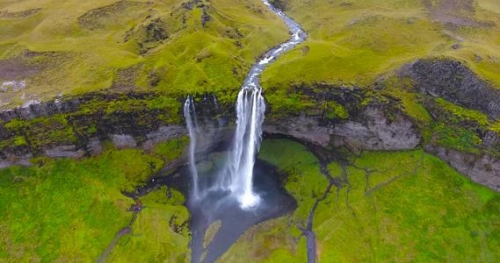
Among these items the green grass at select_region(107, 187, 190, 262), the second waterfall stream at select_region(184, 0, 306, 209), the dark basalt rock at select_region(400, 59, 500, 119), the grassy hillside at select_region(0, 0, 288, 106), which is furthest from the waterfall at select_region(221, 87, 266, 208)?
the dark basalt rock at select_region(400, 59, 500, 119)

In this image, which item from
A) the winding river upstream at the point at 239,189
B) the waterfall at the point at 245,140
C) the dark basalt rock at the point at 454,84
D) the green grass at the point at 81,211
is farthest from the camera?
the waterfall at the point at 245,140

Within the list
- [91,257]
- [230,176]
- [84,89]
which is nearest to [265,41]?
[230,176]

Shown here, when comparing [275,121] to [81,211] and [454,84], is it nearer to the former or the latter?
[454,84]

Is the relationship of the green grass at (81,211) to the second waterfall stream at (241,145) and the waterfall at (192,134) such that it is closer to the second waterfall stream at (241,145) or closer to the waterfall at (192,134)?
the waterfall at (192,134)

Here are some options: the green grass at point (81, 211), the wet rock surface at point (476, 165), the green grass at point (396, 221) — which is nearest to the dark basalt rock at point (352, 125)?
the green grass at point (396, 221)

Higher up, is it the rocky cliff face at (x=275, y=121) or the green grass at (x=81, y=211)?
the rocky cliff face at (x=275, y=121)

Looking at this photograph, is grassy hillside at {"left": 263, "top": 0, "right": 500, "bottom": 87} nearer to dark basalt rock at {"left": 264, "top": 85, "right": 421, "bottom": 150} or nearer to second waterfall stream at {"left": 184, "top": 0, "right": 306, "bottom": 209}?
dark basalt rock at {"left": 264, "top": 85, "right": 421, "bottom": 150}

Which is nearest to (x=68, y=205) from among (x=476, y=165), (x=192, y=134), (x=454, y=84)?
(x=192, y=134)
